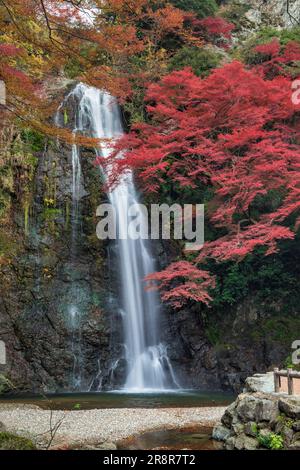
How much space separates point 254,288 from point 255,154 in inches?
165

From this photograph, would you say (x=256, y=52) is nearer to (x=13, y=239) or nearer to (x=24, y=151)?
(x=24, y=151)

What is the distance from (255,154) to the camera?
12016 millimetres

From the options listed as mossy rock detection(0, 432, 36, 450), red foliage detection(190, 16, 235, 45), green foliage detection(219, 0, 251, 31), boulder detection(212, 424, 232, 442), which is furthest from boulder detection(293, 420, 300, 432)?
green foliage detection(219, 0, 251, 31)

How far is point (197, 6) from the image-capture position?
21.2 meters

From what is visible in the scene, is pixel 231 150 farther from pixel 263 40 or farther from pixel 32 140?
pixel 263 40

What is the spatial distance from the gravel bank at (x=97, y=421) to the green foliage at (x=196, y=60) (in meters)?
12.8

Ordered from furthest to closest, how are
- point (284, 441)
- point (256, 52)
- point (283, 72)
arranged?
point (256, 52), point (283, 72), point (284, 441)

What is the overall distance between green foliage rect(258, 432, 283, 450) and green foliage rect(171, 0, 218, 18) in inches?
780

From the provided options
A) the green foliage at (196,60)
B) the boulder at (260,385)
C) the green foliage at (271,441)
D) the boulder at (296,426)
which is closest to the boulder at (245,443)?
the green foliage at (271,441)

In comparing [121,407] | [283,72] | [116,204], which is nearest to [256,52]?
[283,72]

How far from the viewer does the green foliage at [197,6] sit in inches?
829

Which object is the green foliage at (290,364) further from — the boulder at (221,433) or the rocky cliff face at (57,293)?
the rocky cliff face at (57,293)

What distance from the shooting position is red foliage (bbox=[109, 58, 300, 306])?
39.0ft

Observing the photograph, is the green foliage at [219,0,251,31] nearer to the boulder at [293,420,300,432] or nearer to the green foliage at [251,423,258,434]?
Result: the green foliage at [251,423,258,434]
